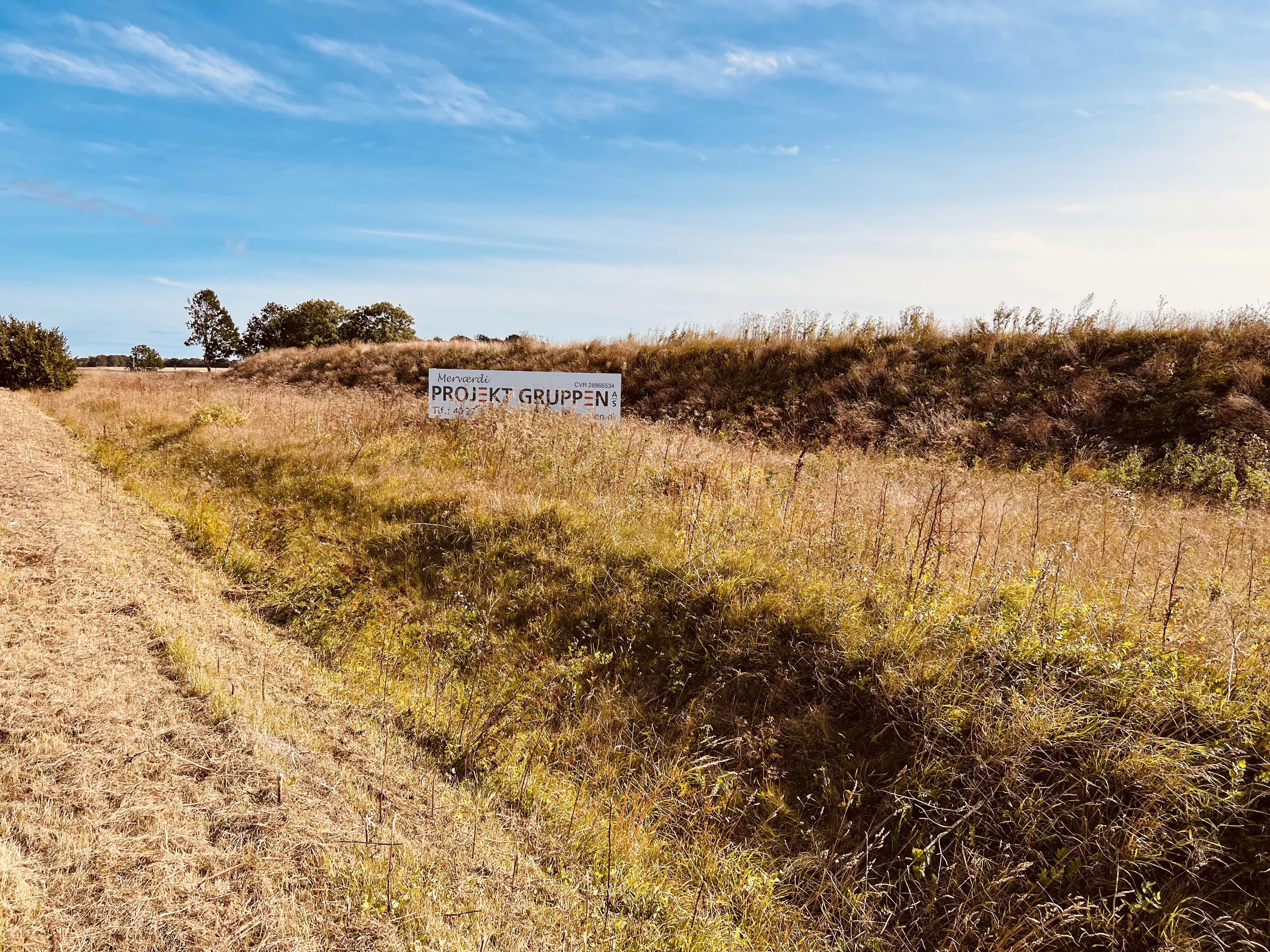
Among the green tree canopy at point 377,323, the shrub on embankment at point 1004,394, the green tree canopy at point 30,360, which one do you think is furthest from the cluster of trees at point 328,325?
the shrub on embankment at point 1004,394

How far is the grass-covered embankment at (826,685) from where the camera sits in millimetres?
3258

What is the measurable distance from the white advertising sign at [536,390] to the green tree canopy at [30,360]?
2376cm

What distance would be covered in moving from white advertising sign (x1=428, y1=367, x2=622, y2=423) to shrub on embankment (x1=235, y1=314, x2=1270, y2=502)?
3365 mm

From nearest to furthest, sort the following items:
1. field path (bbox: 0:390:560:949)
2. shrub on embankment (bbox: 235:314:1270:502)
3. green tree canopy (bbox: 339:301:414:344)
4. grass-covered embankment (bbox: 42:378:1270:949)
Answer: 1. field path (bbox: 0:390:560:949)
2. grass-covered embankment (bbox: 42:378:1270:949)
3. shrub on embankment (bbox: 235:314:1270:502)
4. green tree canopy (bbox: 339:301:414:344)

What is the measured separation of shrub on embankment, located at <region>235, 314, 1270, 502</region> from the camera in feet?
35.3

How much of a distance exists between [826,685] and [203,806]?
400 cm

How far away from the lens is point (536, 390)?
A: 40.7 feet

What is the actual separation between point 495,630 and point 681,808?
2.58m

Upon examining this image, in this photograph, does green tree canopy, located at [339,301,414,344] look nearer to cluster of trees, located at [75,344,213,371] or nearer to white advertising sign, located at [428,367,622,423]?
cluster of trees, located at [75,344,213,371]

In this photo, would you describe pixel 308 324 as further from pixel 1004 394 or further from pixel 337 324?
pixel 1004 394

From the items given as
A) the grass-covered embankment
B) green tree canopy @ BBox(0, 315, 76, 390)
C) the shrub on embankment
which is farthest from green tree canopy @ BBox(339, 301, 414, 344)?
the grass-covered embankment

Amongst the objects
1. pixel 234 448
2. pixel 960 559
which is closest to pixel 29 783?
pixel 960 559

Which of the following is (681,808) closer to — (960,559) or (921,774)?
(921,774)

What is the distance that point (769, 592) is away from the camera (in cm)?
535
